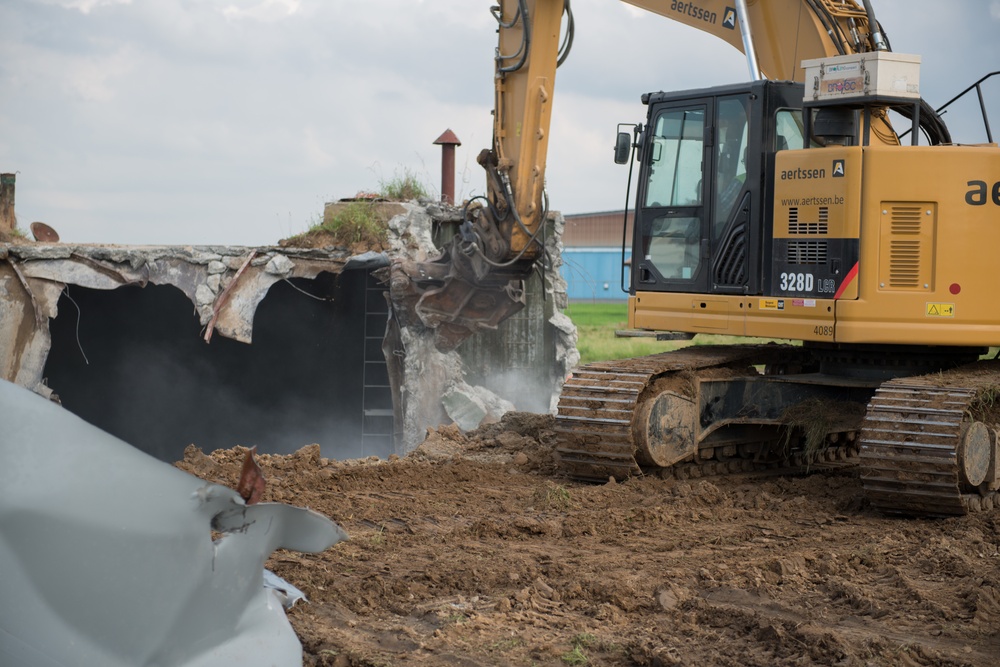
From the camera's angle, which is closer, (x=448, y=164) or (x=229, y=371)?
(x=229, y=371)

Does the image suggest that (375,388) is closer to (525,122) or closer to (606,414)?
(525,122)

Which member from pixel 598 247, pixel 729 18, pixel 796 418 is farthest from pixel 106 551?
pixel 598 247

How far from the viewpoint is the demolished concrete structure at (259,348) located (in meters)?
12.7

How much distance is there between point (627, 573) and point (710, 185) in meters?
3.53

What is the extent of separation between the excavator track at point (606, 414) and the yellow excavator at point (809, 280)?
0.02 m

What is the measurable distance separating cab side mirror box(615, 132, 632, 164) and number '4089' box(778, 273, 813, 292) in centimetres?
148

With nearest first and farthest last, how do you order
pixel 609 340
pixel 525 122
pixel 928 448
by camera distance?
pixel 928 448
pixel 525 122
pixel 609 340

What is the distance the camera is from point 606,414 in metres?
7.45

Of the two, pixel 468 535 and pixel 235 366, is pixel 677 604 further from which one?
pixel 235 366

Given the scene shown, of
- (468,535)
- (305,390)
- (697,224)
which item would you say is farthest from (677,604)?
(305,390)

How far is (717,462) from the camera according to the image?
829cm

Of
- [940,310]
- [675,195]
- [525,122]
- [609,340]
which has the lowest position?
[609,340]

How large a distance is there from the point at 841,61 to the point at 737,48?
2.11m

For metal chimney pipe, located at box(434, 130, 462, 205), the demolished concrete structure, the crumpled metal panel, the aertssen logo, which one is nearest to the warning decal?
the aertssen logo
